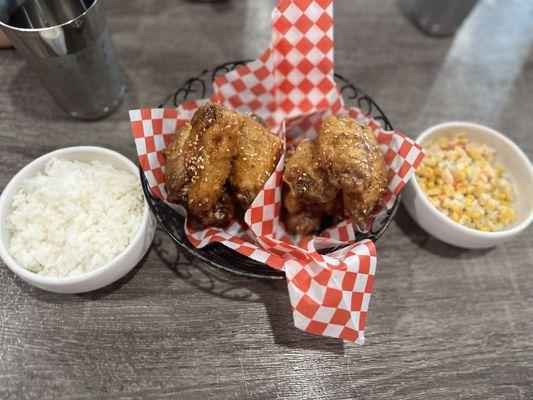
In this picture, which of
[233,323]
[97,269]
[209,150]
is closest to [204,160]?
[209,150]

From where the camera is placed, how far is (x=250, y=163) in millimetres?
1604

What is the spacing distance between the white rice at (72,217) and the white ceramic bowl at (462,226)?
122 centimetres

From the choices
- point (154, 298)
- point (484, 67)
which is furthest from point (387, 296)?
point (484, 67)

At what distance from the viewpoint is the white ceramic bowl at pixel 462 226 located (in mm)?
1763

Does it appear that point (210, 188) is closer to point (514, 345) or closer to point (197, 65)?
point (197, 65)

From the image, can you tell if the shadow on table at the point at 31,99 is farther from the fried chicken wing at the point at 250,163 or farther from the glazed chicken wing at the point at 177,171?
the fried chicken wing at the point at 250,163

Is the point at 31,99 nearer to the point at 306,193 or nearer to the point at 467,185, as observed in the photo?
the point at 306,193

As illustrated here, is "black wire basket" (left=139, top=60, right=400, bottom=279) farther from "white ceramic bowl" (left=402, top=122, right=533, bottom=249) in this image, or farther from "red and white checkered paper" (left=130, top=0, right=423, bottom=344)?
"white ceramic bowl" (left=402, top=122, right=533, bottom=249)

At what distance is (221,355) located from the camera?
1618 millimetres

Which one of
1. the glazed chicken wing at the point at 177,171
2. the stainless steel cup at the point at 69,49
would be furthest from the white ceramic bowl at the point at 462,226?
the stainless steel cup at the point at 69,49

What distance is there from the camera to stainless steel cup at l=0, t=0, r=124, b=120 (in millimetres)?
1643

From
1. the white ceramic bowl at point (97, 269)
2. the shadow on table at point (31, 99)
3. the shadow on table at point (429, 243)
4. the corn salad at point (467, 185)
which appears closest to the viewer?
the white ceramic bowl at point (97, 269)

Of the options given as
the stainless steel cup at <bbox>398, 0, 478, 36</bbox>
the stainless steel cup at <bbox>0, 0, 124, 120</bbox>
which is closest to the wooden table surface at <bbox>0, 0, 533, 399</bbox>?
the stainless steel cup at <bbox>0, 0, 124, 120</bbox>

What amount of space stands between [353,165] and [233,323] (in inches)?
31.8
